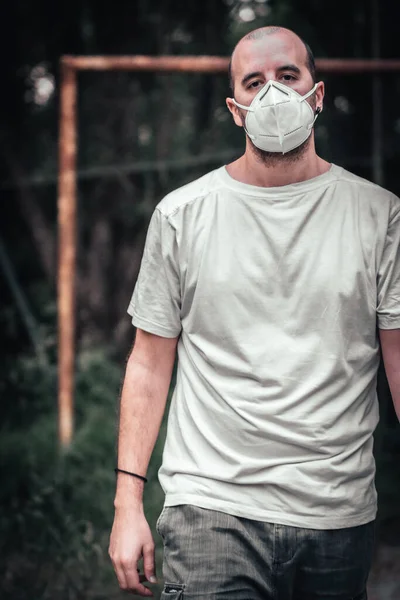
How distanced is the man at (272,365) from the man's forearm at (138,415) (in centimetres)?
2

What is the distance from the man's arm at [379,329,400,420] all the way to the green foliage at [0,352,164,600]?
2.40m

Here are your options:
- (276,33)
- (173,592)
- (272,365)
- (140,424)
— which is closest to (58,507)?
(140,424)

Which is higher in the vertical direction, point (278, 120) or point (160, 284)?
point (278, 120)

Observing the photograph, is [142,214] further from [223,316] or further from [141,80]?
[223,316]

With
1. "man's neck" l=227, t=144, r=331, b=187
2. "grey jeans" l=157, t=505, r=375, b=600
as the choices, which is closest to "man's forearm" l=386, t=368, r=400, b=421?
"grey jeans" l=157, t=505, r=375, b=600

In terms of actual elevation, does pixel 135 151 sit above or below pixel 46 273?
above

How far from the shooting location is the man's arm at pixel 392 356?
222 cm

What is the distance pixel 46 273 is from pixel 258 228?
22.9ft

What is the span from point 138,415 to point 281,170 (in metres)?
0.75

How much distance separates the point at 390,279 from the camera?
85.4 inches

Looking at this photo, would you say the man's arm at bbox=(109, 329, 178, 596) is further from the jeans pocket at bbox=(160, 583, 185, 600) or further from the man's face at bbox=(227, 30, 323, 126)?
the man's face at bbox=(227, 30, 323, 126)

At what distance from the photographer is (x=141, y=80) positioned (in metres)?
8.42

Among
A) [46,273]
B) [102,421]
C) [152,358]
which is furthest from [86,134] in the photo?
[152,358]

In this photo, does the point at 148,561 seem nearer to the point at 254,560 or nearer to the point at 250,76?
the point at 254,560
